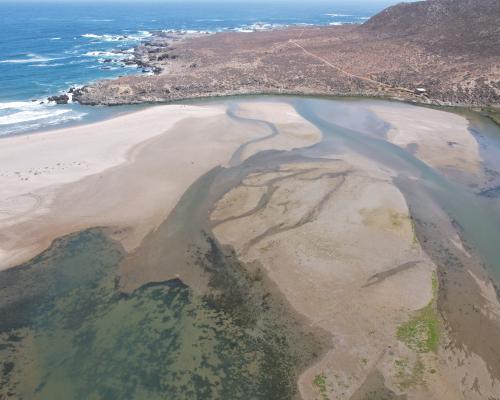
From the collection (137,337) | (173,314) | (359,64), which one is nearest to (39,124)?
(173,314)

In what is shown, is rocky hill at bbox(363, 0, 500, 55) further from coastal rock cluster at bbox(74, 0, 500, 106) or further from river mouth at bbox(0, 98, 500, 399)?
river mouth at bbox(0, 98, 500, 399)

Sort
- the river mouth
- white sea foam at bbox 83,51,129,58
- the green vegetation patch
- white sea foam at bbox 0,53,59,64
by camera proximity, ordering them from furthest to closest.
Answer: white sea foam at bbox 83,51,129,58
white sea foam at bbox 0,53,59,64
the river mouth
the green vegetation patch

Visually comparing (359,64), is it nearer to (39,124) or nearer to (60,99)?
(60,99)

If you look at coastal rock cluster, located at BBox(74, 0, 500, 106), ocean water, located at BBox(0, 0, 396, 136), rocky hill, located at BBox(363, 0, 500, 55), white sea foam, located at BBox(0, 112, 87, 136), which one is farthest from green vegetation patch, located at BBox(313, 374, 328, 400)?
rocky hill, located at BBox(363, 0, 500, 55)

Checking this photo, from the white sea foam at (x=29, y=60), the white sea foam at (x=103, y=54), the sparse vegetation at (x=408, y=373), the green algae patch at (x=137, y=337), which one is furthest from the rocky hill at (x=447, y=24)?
the white sea foam at (x=29, y=60)

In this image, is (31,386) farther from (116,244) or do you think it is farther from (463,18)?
(463,18)

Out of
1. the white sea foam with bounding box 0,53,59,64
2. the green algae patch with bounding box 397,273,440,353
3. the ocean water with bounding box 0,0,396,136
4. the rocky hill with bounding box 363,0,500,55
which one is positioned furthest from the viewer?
the white sea foam with bounding box 0,53,59,64

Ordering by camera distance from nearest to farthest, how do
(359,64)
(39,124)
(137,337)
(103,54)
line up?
(137,337) < (39,124) < (359,64) < (103,54)
